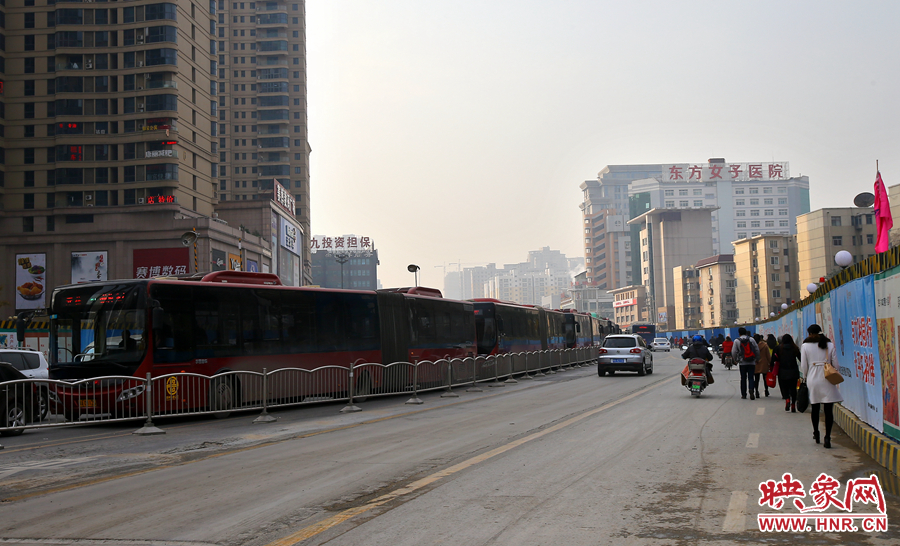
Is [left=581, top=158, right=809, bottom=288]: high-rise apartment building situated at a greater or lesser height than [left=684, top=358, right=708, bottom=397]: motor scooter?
greater

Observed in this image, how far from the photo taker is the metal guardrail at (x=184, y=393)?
1416 centimetres

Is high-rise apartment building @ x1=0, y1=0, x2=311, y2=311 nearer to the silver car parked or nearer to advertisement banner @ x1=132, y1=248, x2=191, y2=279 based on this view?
advertisement banner @ x1=132, y1=248, x2=191, y2=279

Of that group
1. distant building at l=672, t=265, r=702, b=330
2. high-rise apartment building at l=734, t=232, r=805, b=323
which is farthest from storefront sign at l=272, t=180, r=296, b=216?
distant building at l=672, t=265, r=702, b=330

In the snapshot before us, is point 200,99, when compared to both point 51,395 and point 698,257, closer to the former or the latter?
point 51,395

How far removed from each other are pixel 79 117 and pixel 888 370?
233ft

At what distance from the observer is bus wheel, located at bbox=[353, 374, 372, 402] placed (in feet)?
63.6

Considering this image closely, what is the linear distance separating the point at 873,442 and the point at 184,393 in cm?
1258

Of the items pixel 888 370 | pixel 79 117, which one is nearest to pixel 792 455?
pixel 888 370

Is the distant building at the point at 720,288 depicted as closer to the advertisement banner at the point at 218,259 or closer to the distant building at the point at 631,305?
the distant building at the point at 631,305

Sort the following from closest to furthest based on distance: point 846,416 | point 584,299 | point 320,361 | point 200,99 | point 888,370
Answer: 1. point 888,370
2. point 846,416
3. point 320,361
4. point 200,99
5. point 584,299

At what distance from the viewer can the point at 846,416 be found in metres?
12.1

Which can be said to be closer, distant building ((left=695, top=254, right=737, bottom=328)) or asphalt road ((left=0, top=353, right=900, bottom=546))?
asphalt road ((left=0, top=353, right=900, bottom=546))

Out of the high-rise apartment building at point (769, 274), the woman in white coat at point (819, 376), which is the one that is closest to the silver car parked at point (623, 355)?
the woman in white coat at point (819, 376)

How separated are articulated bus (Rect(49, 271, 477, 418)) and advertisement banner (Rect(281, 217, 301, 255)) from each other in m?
67.8
